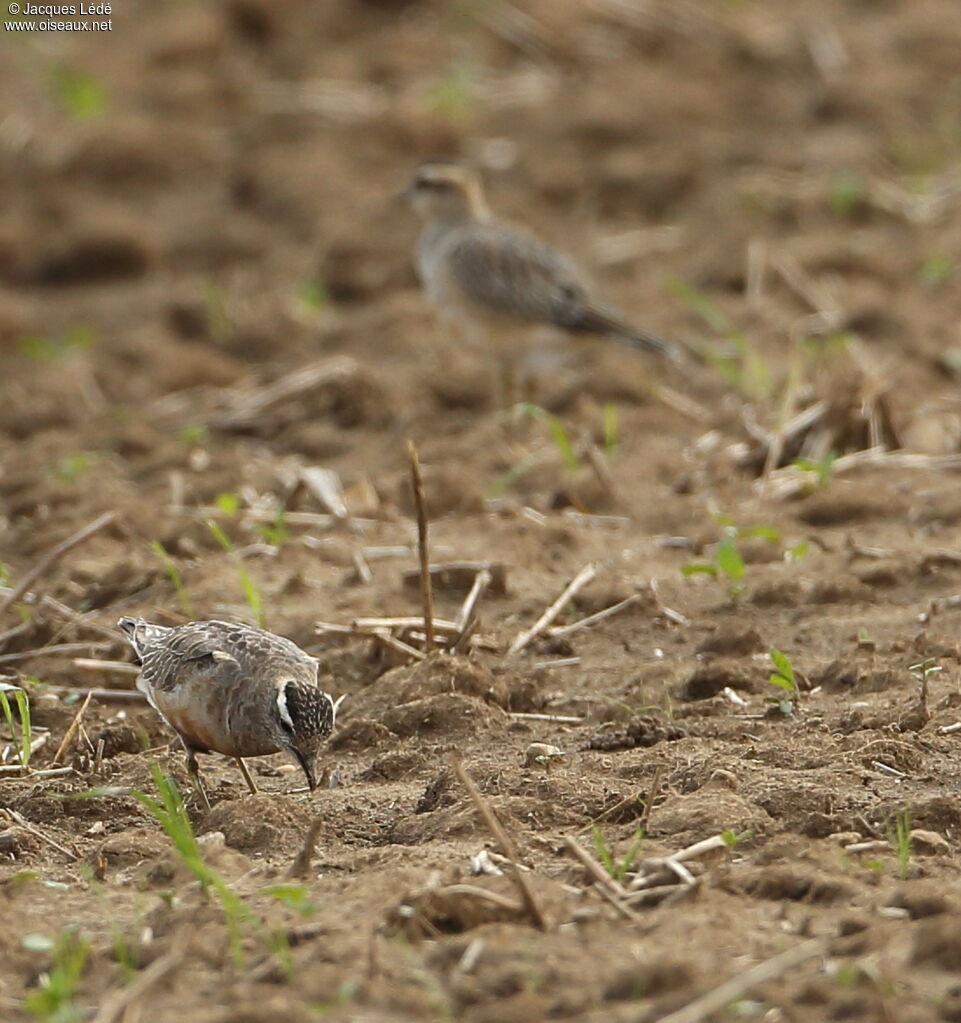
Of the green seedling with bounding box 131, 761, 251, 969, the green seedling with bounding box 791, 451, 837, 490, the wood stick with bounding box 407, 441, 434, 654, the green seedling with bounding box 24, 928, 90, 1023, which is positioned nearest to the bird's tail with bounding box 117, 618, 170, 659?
the wood stick with bounding box 407, 441, 434, 654

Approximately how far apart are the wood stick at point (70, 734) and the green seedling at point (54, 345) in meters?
5.41

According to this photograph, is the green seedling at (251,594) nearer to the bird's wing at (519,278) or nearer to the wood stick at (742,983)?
the wood stick at (742,983)

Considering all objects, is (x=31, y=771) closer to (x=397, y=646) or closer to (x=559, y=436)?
(x=397, y=646)

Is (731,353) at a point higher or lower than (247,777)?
lower

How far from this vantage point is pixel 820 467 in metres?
8.30

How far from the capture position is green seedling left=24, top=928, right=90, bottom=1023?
13.5 ft

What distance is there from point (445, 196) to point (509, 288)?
126 centimetres

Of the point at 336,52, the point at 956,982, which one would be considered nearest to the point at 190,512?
the point at 956,982

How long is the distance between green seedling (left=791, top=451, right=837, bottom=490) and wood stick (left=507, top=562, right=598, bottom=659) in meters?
1.15

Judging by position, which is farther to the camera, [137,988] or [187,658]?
[187,658]

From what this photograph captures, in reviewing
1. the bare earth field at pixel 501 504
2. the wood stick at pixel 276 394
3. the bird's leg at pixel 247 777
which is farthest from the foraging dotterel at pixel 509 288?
the bird's leg at pixel 247 777

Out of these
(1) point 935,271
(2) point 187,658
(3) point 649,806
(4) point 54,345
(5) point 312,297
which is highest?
(3) point 649,806

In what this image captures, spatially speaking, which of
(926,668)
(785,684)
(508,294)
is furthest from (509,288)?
(926,668)

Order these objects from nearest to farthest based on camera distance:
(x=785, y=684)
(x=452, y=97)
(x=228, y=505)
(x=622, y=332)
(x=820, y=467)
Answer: (x=785, y=684) → (x=820, y=467) → (x=228, y=505) → (x=622, y=332) → (x=452, y=97)
